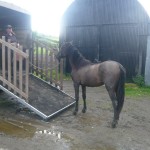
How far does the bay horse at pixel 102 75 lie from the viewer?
248 inches

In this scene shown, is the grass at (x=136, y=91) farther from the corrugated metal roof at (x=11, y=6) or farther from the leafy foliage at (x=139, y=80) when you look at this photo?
the corrugated metal roof at (x=11, y=6)

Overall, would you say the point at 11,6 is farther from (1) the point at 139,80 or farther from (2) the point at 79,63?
(1) the point at 139,80

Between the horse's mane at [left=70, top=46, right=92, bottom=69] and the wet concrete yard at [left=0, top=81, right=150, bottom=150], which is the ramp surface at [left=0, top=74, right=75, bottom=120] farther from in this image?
the horse's mane at [left=70, top=46, right=92, bottom=69]

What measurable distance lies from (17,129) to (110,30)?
373 inches

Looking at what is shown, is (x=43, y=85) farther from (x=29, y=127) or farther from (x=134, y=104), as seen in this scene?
(x=134, y=104)

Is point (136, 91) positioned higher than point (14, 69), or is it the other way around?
point (14, 69)

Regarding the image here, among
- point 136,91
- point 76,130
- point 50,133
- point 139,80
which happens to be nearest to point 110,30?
point 139,80

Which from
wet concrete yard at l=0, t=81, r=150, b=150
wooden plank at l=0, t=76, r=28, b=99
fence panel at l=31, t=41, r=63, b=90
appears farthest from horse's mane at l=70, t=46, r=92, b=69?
wooden plank at l=0, t=76, r=28, b=99

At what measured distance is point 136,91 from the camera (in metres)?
11.6

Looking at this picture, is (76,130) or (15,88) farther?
(15,88)

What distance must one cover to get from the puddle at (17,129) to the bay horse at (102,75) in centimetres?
172

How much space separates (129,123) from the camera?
22.1 ft

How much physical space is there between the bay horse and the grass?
3.92m

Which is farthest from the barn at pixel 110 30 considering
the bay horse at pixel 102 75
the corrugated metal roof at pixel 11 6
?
the bay horse at pixel 102 75
